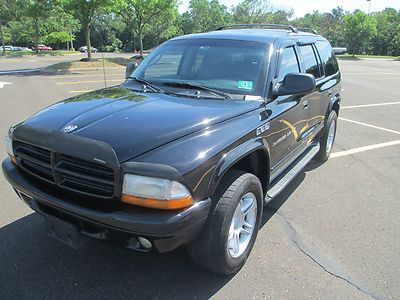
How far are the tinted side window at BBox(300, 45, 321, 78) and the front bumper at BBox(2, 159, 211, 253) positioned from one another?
2707mm

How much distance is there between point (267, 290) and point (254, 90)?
1.73 metres

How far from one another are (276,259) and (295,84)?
158cm

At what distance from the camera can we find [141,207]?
2.37 m

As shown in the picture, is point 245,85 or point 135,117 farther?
point 245,85

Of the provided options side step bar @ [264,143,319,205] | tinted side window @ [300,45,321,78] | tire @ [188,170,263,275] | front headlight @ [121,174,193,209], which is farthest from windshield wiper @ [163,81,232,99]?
tinted side window @ [300,45,321,78]

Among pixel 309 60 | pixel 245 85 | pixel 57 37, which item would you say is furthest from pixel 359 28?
pixel 245 85

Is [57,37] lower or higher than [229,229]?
higher

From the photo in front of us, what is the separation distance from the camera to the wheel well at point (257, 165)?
10.4 ft

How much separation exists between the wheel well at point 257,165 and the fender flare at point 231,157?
0.11m

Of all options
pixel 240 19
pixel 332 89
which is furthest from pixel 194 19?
pixel 332 89

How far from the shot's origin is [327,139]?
18.7 feet

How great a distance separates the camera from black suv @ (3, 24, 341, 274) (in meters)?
2.35

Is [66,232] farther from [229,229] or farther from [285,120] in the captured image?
[285,120]

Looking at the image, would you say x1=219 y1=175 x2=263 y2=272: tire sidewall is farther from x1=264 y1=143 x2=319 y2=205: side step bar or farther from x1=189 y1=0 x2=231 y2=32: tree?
x1=189 y1=0 x2=231 y2=32: tree
